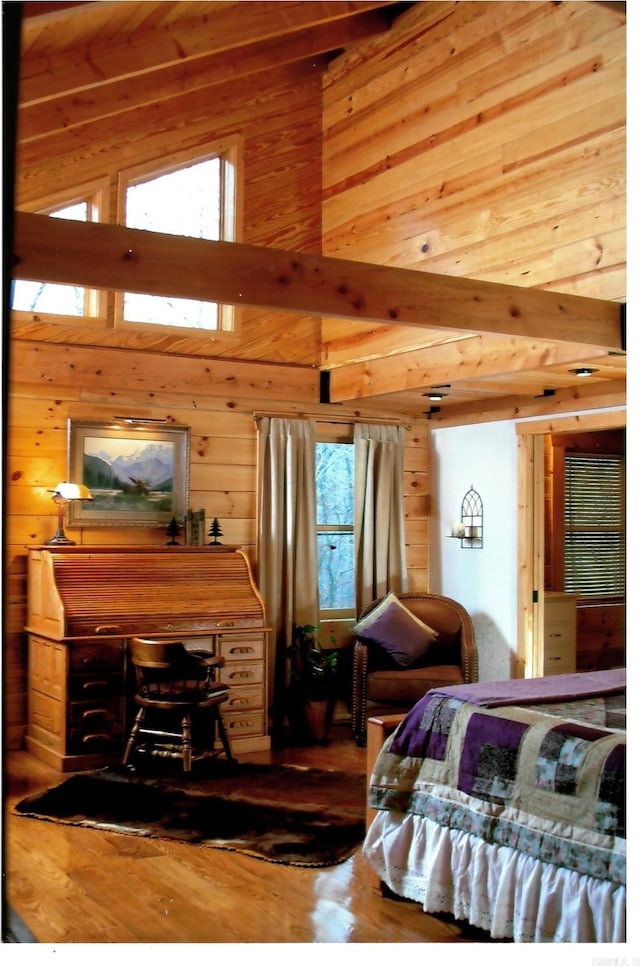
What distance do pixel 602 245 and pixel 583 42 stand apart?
960 millimetres

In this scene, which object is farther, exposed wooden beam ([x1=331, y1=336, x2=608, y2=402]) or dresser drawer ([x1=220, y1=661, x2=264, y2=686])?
dresser drawer ([x1=220, y1=661, x2=264, y2=686])

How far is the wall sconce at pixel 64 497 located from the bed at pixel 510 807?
2.47 meters

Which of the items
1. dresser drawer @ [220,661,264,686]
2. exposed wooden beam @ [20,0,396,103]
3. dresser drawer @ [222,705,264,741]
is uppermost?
exposed wooden beam @ [20,0,396,103]

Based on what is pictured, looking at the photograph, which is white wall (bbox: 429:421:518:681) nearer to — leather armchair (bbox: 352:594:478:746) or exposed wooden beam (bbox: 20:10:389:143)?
leather armchair (bbox: 352:594:478:746)

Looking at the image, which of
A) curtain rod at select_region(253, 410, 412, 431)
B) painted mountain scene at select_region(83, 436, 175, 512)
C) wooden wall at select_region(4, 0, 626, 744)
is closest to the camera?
wooden wall at select_region(4, 0, 626, 744)

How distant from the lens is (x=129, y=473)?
591cm

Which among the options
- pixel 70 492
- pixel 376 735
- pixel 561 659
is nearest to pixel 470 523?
pixel 561 659

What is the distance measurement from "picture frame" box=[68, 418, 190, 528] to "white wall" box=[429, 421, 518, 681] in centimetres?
204

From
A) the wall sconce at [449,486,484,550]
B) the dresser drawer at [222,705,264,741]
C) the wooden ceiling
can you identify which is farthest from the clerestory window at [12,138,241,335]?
the dresser drawer at [222,705,264,741]

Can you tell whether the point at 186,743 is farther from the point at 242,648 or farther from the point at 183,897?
the point at 183,897

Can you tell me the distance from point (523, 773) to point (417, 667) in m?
3.06

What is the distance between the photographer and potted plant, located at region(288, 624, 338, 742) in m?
6.04

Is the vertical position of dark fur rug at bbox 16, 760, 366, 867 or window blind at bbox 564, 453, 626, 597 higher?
window blind at bbox 564, 453, 626, 597
